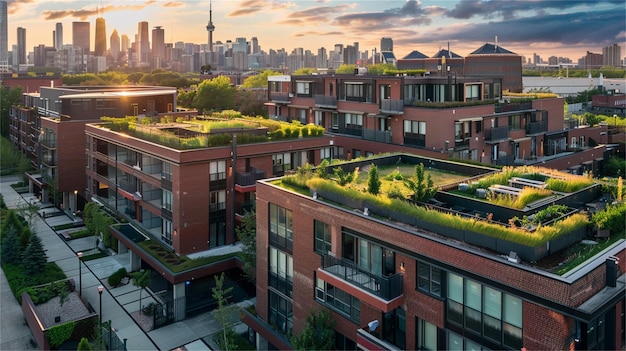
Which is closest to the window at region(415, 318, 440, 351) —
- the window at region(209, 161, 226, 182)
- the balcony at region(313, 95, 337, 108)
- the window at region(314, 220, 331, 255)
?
the window at region(314, 220, 331, 255)

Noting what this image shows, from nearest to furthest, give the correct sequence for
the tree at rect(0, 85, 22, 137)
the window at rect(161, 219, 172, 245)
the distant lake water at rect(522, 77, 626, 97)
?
the window at rect(161, 219, 172, 245) → the tree at rect(0, 85, 22, 137) → the distant lake water at rect(522, 77, 626, 97)

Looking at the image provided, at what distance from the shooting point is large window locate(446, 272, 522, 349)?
1575cm

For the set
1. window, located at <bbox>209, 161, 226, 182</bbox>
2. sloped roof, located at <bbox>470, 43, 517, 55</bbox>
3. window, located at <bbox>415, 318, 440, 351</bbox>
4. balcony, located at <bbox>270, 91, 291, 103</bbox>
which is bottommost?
window, located at <bbox>415, 318, 440, 351</bbox>

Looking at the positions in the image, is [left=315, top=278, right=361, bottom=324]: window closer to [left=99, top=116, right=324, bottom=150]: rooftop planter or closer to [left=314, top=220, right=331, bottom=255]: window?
[left=314, top=220, right=331, bottom=255]: window

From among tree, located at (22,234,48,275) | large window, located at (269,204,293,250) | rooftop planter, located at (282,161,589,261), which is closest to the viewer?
rooftop planter, located at (282,161,589,261)

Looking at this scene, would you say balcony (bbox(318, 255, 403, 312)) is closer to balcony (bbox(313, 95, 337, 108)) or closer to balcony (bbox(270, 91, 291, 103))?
balcony (bbox(313, 95, 337, 108))

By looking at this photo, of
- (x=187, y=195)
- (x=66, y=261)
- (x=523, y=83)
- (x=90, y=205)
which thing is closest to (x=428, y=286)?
(x=187, y=195)

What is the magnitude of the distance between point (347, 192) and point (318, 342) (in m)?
6.30

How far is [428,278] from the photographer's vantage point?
1825cm

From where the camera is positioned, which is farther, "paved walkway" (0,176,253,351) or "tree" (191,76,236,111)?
"tree" (191,76,236,111)

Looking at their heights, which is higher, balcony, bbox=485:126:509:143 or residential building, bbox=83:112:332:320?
balcony, bbox=485:126:509:143

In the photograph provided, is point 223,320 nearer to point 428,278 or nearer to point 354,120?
point 428,278

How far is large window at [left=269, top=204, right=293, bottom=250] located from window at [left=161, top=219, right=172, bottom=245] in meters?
13.2

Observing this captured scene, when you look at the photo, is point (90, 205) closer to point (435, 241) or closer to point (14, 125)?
point (435, 241)
